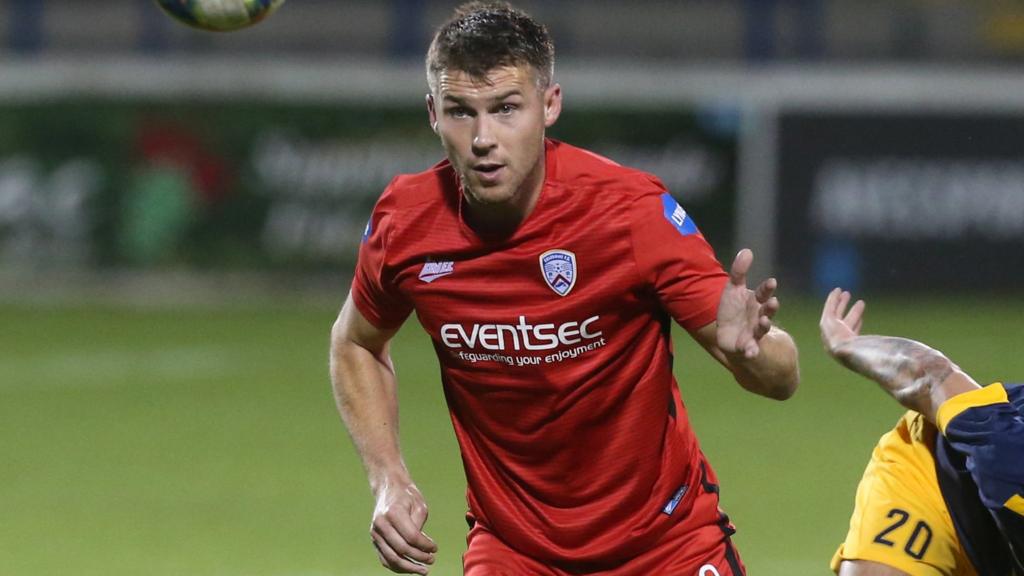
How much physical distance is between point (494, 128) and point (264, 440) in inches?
264

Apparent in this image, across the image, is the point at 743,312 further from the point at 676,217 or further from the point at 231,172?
the point at 231,172

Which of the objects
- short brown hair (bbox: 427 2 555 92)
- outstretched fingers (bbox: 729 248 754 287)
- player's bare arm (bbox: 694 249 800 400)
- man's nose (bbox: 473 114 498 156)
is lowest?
player's bare arm (bbox: 694 249 800 400)

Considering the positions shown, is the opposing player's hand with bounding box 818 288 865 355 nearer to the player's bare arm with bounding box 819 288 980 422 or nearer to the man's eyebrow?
the player's bare arm with bounding box 819 288 980 422

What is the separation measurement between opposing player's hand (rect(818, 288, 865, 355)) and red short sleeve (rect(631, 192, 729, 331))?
28.1 inches

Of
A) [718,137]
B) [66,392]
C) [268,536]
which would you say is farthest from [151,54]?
[268,536]

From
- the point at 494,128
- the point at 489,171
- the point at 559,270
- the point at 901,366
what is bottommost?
the point at 901,366

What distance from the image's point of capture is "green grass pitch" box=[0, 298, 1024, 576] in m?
8.19

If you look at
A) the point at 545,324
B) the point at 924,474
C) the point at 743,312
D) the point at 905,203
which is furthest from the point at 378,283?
the point at 905,203

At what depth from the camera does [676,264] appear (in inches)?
174

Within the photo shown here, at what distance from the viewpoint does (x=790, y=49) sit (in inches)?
745

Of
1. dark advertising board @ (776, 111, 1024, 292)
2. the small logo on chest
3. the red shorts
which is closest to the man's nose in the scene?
the small logo on chest

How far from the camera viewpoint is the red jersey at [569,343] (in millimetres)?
4480

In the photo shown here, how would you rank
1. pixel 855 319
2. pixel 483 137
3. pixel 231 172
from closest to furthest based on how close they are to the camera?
pixel 483 137 < pixel 855 319 < pixel 231 172

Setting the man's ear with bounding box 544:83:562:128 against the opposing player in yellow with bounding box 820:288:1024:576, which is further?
the opposing player in yellow with bounding box 820:288:1024:576
